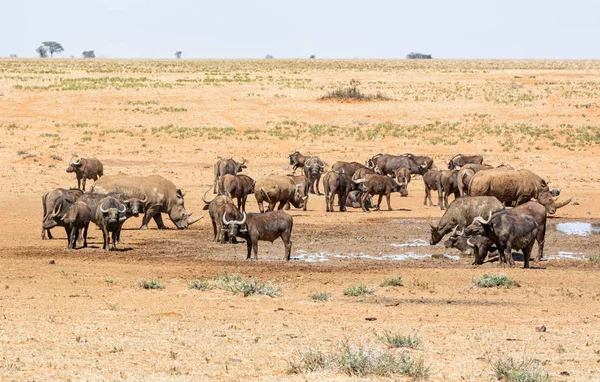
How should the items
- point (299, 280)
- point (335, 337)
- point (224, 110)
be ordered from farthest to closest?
1. point (224, 110)
2. point (299, 280)
3. point (335, 337)

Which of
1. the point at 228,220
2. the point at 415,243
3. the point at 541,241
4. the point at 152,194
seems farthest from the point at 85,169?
the point at 541,241

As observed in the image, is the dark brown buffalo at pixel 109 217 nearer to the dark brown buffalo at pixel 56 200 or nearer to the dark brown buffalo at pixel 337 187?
the dark brown buffalo at pixel 56 200

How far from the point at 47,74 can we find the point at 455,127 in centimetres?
4195

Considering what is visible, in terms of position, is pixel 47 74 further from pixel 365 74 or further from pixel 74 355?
pixel 74 355

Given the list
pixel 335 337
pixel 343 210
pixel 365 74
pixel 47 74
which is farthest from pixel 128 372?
pixel 365 74

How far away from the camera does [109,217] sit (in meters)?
21.0

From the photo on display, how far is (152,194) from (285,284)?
9758mm

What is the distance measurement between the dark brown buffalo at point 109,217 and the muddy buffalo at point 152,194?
3.94 meters

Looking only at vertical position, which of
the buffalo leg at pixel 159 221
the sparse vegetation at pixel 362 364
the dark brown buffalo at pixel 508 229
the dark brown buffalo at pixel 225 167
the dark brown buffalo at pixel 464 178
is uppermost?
the sparse vegetation at pixel 362 364

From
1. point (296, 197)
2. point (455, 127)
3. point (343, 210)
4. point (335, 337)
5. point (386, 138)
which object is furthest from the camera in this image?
point (455, 127)

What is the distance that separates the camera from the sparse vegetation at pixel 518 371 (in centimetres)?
952

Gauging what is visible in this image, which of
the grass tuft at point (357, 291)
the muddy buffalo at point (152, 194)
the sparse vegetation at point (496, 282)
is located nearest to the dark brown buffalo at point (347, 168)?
the muddy buffalo at point (152, 194)

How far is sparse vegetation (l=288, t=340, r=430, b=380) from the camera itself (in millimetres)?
9953

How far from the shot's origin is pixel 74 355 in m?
10.7
